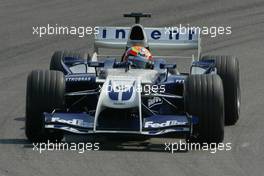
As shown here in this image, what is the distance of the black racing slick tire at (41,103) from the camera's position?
1433 centimetres

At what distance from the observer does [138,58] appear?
16078 mm

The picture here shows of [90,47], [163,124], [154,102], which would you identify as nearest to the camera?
[163,124]

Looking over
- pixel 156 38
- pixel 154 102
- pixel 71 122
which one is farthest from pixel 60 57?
pixel 71 122

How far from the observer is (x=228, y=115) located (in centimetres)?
1617

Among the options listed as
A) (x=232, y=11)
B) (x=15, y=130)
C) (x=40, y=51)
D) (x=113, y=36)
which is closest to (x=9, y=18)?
(x=40, y=51)

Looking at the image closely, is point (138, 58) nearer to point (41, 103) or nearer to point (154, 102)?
point (154, 102)

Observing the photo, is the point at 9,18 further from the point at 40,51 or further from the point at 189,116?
the point at 189,116

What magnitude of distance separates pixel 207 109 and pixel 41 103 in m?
2.17

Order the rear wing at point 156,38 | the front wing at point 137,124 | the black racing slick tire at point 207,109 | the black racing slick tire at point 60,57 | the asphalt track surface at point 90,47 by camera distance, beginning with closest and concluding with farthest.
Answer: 1. the asphalt track surface at point 90,47
2. the front wing at point 137,124
3. the black racing slick tire at point 207,109
4. the black racing slick tire at point 60,57
5. the rear wing at point 156,38

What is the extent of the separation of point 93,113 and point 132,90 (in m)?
0.75

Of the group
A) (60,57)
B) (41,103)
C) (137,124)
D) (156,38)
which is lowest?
(137,124)

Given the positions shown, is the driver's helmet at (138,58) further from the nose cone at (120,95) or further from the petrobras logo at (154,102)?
the nose cone at (120,95)

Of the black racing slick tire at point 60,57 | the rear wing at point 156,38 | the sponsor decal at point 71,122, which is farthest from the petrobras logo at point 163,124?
the rear wing at point 156,38

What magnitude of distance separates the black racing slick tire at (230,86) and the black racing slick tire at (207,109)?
6.51ft
